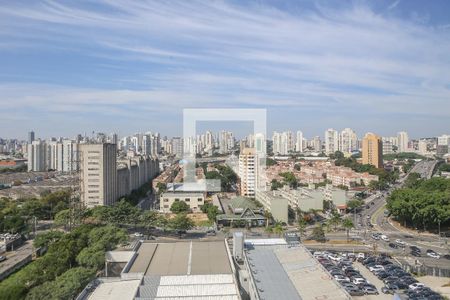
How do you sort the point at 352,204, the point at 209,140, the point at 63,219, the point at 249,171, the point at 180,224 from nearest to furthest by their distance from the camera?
1. the point at 180,224
2. the point at 63,219
3. the point at 352,204
4. the point at 249,171
5. the point at 209,140

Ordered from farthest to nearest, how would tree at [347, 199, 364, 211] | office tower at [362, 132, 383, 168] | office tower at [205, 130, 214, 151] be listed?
office tower at [362, 132, 383, 168], office tower at [205, 130, 214, 151], tree at [347, 199, 364, 211]

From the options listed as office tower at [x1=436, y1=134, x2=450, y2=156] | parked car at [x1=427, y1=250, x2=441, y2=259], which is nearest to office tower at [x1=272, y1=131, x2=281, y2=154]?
office tower at [x1=436, y1=134, x2=450, y2=156]

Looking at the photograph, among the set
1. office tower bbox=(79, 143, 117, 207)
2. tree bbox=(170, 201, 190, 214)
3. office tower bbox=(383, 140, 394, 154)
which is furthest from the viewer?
office tower bbox=(383, 140, 394, 154)

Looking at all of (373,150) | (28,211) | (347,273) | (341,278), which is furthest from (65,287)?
(373,150)

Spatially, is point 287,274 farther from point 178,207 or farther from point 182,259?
point 178,207

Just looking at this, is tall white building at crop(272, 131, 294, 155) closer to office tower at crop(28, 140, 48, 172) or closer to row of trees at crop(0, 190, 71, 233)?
office tower at crop(28, 140, 48, 172)

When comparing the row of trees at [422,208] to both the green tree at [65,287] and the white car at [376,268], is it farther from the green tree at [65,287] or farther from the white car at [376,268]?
the green tree at [65,287]
